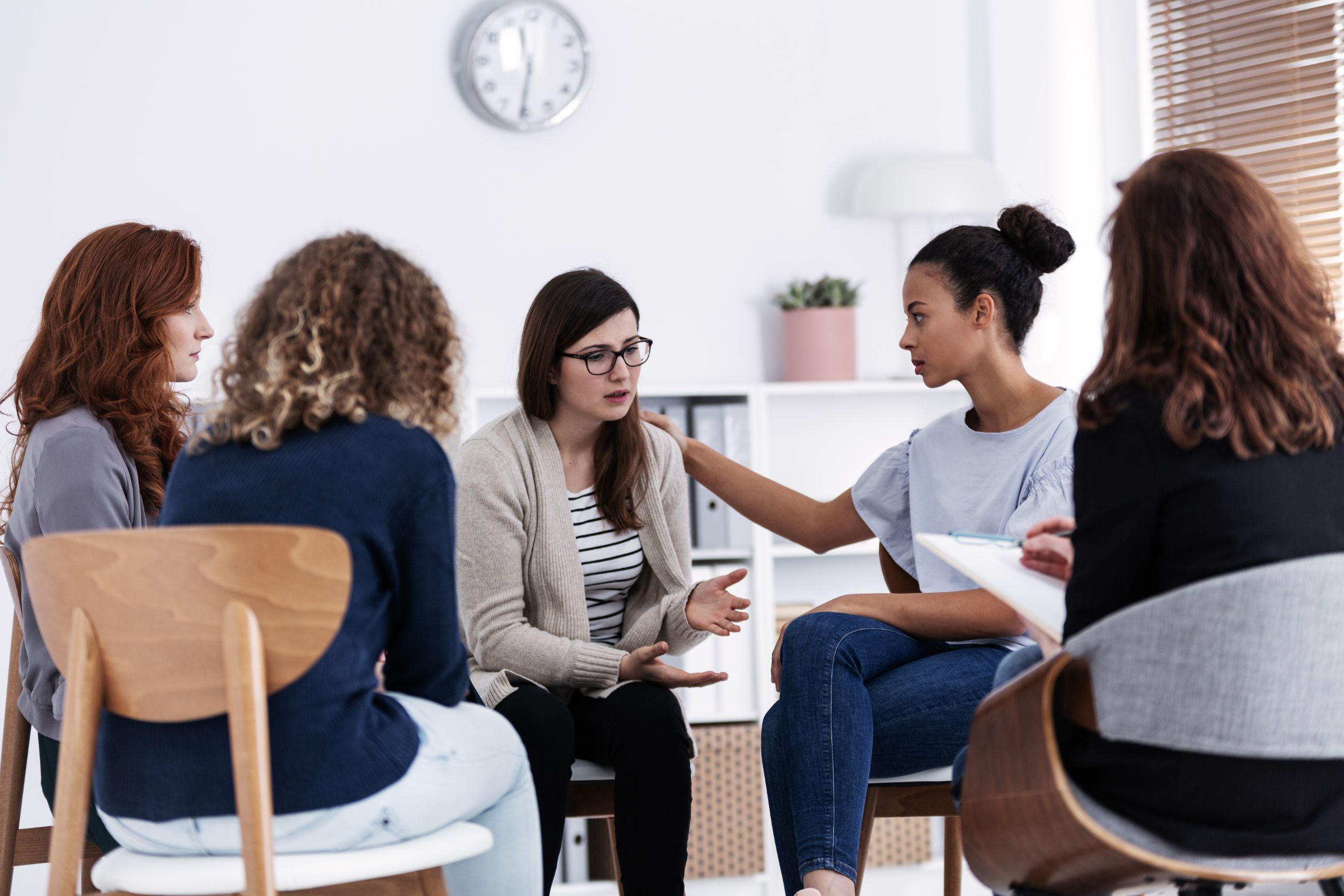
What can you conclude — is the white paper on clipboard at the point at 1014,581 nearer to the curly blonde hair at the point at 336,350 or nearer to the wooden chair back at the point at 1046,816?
the wooden chair back at the point at 1046,816

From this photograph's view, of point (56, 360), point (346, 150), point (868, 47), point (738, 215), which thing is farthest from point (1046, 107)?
point (56, 360)

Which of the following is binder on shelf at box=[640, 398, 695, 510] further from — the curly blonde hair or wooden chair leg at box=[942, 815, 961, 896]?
the curly blonde hair

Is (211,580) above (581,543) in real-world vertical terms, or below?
above

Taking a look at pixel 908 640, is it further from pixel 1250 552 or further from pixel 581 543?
pixel 1250 552

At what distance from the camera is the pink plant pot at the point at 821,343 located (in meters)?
3.19

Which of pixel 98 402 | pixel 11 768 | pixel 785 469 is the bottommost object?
pixel 11 768

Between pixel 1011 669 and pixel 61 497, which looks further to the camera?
pixel 61 497

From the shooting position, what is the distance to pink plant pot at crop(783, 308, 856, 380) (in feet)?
10.5

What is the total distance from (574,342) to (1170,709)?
116cm

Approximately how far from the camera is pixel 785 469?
11.1ft

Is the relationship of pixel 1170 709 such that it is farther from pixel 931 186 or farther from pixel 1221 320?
pixel 931 186

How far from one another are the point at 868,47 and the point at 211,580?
2812 mm

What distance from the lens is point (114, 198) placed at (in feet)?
→ 9.66

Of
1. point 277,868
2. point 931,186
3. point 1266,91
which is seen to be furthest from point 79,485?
point 1266,91
